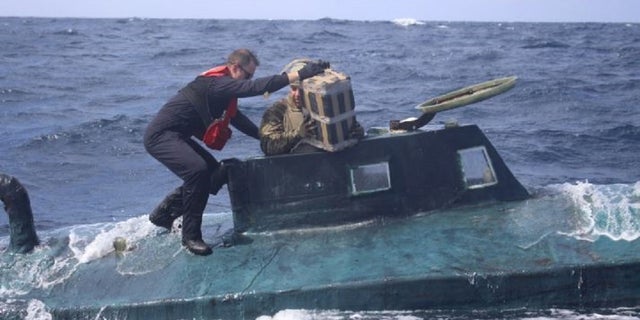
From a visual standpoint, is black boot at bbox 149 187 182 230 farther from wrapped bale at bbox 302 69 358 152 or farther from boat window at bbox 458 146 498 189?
boat window at bbox 458 146 498 189

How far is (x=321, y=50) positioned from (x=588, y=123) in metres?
24.1

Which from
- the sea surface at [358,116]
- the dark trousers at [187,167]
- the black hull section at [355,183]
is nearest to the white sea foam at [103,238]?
the sea surface at [358,116]

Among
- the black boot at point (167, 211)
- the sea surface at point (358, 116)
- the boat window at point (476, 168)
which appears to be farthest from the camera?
the sea surface at point (358, 116)

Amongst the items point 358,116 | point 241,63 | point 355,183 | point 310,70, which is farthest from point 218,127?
point 358,116

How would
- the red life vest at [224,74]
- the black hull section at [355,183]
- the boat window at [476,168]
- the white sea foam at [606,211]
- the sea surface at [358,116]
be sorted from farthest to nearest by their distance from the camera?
the sea surface at [358,116], the boat window at [476,168], the black hull section at [355,183], the red life vest at [224,74], the white sea foam at [606,211]

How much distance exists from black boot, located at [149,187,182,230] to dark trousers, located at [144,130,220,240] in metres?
0.54

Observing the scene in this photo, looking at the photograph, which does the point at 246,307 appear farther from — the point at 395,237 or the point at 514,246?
the point at 514,246

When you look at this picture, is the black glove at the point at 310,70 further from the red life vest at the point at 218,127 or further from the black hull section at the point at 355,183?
the black hull section at the point at 355,183

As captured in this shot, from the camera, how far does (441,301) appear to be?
6820 mm

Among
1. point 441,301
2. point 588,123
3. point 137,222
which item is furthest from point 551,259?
point 588,123

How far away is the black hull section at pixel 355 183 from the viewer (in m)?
8.03

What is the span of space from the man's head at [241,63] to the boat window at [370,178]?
1480 mm

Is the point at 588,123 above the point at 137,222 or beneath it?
beneath

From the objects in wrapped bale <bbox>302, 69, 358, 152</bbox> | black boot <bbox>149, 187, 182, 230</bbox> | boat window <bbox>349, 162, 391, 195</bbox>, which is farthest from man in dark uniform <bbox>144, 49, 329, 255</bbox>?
boat window <bbox>349, 162, 391, 195</bbox>
